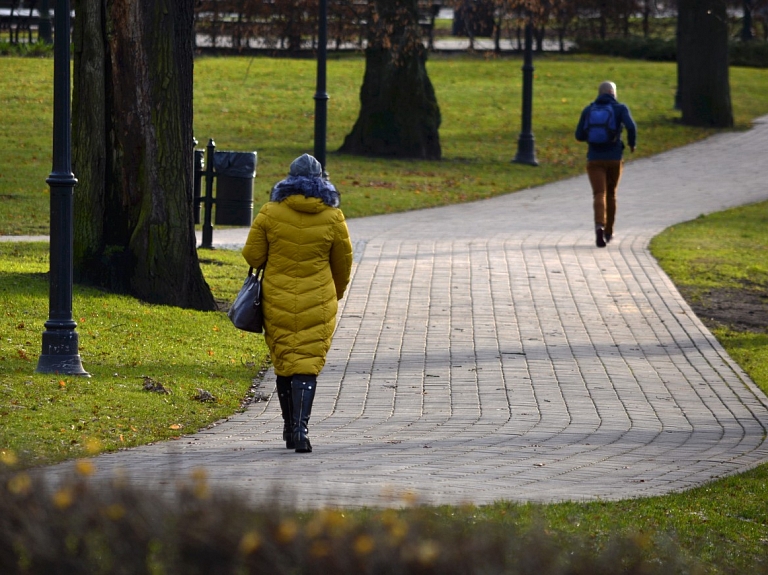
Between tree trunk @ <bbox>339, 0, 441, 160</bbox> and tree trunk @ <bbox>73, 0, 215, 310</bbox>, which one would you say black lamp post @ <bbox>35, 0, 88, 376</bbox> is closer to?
tree trunk @ <bbox>73, 0, 215, 310</bbox>

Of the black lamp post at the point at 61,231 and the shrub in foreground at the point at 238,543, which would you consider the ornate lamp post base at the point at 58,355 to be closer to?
the black lamp post at the point at 61,231

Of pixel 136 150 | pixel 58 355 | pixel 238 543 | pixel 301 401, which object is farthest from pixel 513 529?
pixel 136 150

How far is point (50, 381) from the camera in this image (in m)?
8.02

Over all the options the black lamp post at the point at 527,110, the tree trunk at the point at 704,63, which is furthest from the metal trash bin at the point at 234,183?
the tree trunk at the point at 704,63

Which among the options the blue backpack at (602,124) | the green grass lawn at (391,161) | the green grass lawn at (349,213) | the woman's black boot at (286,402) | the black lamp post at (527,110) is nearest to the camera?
the green grass lawn at (349,213)

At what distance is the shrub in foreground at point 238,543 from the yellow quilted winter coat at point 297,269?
4.17m

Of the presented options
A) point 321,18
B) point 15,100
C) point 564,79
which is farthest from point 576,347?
point 564,79

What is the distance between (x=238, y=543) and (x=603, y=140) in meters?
13.4

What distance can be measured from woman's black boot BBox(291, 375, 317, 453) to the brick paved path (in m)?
0.13

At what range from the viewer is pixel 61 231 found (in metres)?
8.39

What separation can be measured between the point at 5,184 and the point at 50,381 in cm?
1173

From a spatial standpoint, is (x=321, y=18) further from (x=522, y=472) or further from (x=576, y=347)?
(x=522, y=472)

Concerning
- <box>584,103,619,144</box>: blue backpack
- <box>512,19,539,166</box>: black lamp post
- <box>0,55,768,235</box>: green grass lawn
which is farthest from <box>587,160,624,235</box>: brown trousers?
<box>512,19,539,166</box>: black lamp post

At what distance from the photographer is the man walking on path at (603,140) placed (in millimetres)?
15320
